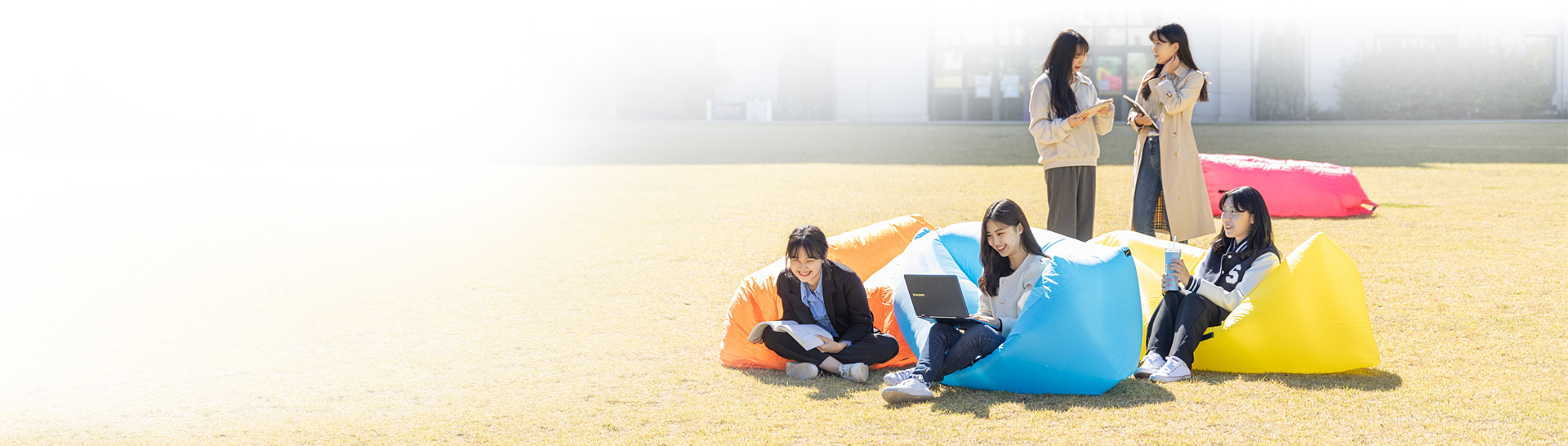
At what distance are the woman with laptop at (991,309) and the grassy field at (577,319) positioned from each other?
136 millimetres

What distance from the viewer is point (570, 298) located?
7254 millimetres

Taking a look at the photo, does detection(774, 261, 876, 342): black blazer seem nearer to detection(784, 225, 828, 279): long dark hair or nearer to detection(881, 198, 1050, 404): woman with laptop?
detection(784, 225, 828, 279): long dark hair

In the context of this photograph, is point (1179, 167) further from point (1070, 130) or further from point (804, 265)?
point (804, 265)

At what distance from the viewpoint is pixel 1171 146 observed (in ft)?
21.6

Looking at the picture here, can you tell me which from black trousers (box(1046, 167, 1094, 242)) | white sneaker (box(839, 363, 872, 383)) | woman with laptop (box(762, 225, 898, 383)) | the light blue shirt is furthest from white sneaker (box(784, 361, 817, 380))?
black trousers (box(1046, 167, 1094, 242))

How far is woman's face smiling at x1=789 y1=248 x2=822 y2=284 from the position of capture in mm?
4895

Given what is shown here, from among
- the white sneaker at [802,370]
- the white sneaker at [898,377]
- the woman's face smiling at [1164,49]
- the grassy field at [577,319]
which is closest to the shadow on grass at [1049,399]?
the grassy field at [577,319]

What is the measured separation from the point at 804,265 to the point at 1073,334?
114cm

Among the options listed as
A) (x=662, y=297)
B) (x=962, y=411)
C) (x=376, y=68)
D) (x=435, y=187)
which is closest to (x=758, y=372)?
(x=962, y=411)

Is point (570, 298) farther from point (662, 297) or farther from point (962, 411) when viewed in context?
point (962, 411)

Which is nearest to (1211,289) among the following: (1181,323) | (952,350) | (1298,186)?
(1181,323)

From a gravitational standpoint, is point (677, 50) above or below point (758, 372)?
above

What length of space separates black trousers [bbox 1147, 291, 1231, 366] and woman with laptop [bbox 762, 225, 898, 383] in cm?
113

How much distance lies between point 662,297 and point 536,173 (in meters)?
9.76
